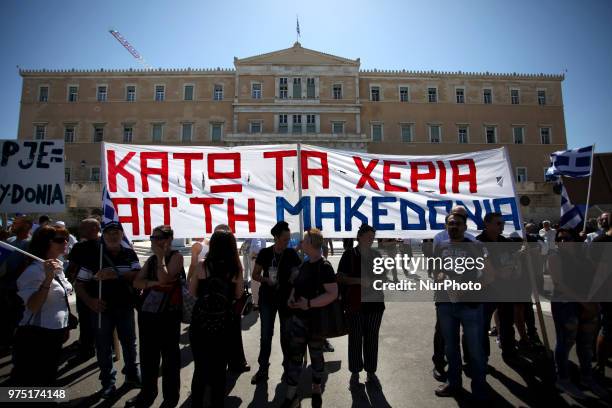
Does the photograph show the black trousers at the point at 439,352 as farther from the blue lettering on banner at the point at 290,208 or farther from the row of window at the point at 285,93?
the row of window at the point at 285,93

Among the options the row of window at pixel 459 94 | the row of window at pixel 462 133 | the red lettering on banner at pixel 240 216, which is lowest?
the red lettering on banner at pixel 240 216

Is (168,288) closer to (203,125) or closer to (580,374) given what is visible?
(580,374)

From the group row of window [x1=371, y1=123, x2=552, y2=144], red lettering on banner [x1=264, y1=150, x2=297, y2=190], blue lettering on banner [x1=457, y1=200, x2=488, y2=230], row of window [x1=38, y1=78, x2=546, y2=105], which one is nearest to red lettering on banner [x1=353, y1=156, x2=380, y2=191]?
red lettering on banner [x1=264, y1=150, x2=297, y2=190]

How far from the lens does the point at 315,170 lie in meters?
4.21

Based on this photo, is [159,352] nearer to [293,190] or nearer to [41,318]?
[41,318]

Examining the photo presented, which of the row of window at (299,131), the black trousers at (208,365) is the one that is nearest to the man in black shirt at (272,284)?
the black trousers at (208,365)

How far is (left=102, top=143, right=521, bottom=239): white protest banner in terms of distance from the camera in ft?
13.1

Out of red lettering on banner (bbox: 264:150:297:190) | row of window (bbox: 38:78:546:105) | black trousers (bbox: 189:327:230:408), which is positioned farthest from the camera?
row of window (bbox: 38:78:546:105)

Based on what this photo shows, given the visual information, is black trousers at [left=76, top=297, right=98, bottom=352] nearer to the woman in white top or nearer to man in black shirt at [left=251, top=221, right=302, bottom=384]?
the woman in white top

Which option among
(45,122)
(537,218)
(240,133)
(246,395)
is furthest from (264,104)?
(246,395)

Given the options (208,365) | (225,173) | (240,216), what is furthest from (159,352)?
(225,173)

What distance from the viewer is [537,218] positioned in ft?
97.1

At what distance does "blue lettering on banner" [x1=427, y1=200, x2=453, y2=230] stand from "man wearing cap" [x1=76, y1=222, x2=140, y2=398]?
3488mm

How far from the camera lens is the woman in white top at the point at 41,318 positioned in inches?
98.0
